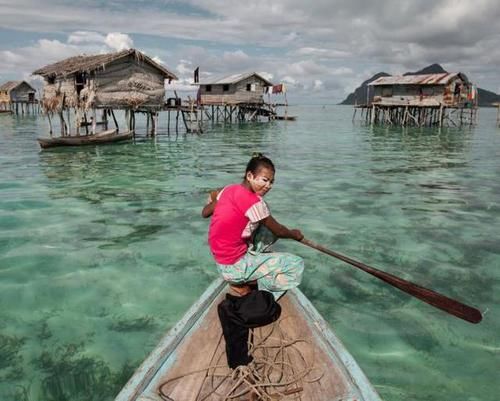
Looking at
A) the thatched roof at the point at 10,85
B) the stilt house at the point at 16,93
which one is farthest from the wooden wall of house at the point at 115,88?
the stilt house at the point at 16,93

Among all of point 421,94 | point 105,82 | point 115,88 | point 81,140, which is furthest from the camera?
point 421,94

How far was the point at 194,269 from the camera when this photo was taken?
7305 millimetres

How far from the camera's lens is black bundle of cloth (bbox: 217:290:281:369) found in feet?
11.8

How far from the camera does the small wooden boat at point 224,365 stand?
3141 millimetres

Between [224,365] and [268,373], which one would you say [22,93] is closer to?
[224,365]

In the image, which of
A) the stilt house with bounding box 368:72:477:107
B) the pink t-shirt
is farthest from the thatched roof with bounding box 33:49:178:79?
the stilt house with bounding box 368:72:477:107

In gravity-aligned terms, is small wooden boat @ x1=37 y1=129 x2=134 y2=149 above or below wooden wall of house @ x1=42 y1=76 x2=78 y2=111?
below

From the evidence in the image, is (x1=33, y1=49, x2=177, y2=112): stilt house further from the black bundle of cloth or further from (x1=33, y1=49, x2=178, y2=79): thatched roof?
the black bundle of cloth

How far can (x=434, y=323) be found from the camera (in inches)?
223

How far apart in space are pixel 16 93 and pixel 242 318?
6152 cm

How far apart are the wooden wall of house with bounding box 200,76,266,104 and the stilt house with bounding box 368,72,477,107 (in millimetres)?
12205

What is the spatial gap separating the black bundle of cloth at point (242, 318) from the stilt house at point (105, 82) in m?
21.8

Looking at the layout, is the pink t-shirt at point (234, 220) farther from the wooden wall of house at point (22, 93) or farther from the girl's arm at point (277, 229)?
the wooden wall of house at point (22, 93)

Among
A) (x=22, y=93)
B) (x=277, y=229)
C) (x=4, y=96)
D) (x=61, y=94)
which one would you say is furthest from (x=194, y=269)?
(x=4, y=96)
